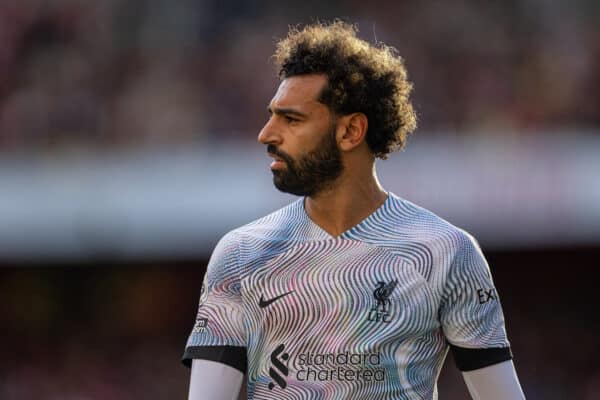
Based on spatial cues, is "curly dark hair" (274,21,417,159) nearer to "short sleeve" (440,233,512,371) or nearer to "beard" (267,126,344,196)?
"beard" (267,126,344,196)

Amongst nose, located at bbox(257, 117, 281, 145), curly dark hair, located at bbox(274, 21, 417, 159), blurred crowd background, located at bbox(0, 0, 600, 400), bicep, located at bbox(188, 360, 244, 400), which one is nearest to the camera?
bicep, located at bbox(188, 360, 244, 400)

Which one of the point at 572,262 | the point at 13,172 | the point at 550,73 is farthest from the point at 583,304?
the point at 13,172

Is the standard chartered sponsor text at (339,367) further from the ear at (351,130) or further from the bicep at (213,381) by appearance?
the ear at (351,130)

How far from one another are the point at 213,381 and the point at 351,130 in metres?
0.93

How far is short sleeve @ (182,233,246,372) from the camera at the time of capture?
4.15 metres

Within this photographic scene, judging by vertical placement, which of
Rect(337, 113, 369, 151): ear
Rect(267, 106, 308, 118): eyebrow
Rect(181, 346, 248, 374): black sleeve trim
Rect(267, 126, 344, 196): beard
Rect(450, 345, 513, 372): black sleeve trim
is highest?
Rect(267, 106, 308, 118): eyebrow

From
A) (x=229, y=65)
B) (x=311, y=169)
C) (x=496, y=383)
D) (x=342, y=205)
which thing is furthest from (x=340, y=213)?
(x=229, y=65)

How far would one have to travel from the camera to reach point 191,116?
1172 centimetres

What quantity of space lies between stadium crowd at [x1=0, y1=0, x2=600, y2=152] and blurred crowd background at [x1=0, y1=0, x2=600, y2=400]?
0.02m

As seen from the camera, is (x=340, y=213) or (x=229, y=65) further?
(x=229, y=65)

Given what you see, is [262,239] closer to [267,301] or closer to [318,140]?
[267,301]

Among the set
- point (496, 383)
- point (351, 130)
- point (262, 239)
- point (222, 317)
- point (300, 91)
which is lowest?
point (496, 383)

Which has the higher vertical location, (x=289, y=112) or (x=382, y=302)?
(x=289, y=112)

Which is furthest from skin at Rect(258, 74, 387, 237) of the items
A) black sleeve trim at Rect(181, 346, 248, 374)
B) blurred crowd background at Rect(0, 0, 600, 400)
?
blurred crowd background at Rect(0, 0, 600, 400)
